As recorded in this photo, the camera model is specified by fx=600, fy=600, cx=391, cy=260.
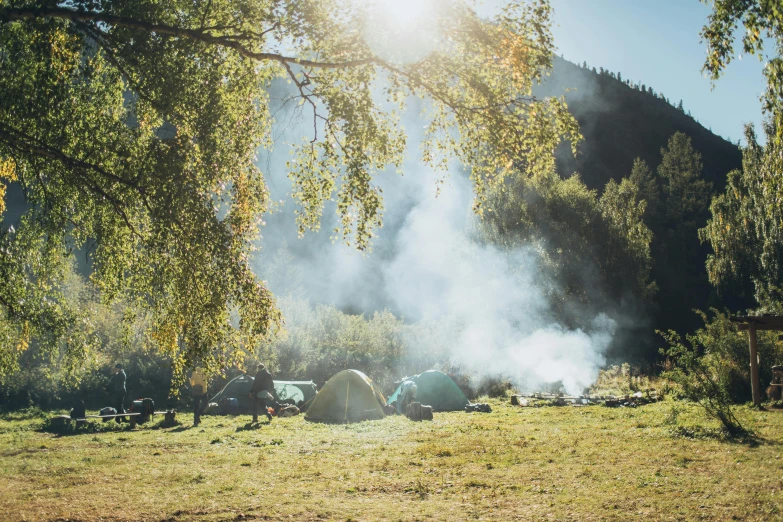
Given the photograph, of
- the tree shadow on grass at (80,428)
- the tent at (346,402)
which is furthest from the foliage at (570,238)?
the tree shadow on grass at (80,428)

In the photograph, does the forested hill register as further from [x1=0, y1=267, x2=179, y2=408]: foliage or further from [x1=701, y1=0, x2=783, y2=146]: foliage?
[x1=701, y1=0, x2=783, y2=146]: foliage

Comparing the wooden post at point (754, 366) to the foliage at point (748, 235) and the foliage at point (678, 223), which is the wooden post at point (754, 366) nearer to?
the foliage at point (748, 235)

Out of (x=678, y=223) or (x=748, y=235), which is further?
(x=678, y=223)

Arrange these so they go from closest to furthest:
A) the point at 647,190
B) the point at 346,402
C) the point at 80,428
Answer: the point at 80,428 < the point at 346,402 < the point at 647,190

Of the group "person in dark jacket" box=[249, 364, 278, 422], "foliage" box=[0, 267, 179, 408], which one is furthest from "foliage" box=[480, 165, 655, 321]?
"person in dark jacket" box=[249, 364, 278, 422]

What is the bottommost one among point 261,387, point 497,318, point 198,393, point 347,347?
point 198,393

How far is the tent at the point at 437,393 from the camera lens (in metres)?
22.5

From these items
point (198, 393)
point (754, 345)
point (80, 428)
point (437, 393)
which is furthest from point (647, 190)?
point (80, 428)

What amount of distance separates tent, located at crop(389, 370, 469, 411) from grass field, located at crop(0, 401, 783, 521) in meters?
7.19

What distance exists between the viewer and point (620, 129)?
12162cm

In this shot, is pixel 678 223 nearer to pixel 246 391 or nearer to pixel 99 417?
pixel 246 391

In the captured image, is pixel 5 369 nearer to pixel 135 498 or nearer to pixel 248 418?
pixel 135 498

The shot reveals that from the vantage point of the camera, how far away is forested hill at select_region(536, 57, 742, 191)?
10862cm

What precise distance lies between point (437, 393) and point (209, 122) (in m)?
16.9
